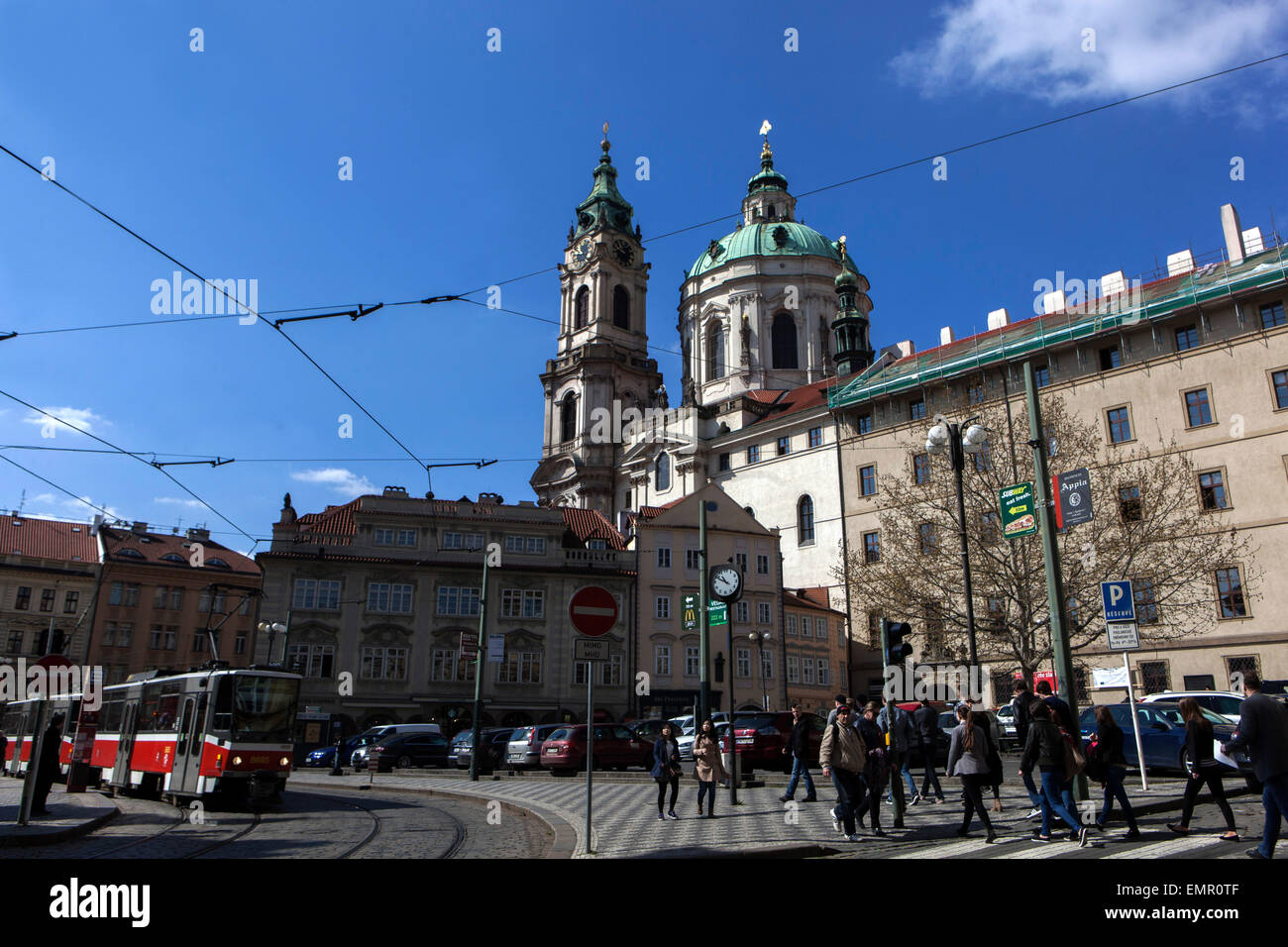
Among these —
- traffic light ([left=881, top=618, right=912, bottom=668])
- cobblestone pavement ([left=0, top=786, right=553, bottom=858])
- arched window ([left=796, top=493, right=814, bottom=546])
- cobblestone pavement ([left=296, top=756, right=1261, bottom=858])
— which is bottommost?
cobblestone pavement ([left=0, top=786, right=553, bottom=858])

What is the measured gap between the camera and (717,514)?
4962 cm

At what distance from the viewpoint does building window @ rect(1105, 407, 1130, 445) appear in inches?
1668

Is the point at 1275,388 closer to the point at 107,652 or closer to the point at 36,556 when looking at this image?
the point at 107,652

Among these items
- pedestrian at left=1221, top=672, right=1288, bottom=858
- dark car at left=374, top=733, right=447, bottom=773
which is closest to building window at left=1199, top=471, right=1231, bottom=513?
dark car at left=374, top=733, right=447, bottom=773

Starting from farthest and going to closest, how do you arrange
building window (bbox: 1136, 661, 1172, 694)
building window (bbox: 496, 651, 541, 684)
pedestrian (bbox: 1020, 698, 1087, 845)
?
1. building window (bbox: 496, 651, 541, 684)
2. building window (bbox: 1136, 661, 1172, 694)
3. pedestrian (bbox: 1020, 698, 1087, 845)

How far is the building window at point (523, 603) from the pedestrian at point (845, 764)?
1382 inches

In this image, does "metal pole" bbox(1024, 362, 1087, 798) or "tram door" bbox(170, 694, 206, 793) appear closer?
"metal pole" bbox(1024, 362, 1087, 798)

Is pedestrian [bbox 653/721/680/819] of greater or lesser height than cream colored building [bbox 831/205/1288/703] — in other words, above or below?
below

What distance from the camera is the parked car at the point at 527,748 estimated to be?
27609 mm

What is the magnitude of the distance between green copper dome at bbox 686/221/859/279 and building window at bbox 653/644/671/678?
40.3m

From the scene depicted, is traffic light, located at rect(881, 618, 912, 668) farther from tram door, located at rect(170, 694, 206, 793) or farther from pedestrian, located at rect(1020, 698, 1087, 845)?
tram door, located at rect(170, 694, 206, 793)

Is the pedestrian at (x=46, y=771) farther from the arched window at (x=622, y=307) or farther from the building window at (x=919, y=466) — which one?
the arched window at (x=622, y=307)

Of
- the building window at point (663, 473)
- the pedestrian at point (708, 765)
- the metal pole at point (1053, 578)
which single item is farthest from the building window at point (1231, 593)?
the building window at point (663, 473)

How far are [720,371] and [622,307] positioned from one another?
1290 centimetres
